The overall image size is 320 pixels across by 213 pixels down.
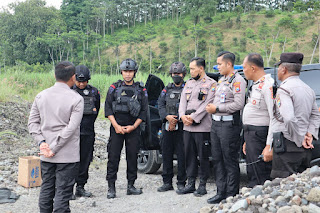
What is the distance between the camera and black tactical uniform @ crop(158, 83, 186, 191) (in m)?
5.44

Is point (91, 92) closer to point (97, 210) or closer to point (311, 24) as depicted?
point (97, 210)

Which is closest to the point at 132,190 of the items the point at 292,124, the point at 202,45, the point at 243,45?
the point at 292,124

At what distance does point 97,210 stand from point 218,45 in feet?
160

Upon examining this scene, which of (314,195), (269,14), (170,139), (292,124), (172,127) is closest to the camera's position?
(314,195)

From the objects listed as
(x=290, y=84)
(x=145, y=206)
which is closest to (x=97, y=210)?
(x=145, y=206)

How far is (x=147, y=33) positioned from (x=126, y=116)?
62.7 meters

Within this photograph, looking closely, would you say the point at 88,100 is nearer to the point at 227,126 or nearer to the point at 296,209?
the point at 227,126

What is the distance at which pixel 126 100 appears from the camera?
5152 mm

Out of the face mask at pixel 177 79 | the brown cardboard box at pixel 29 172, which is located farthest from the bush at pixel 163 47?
the brown cardboard box at pixel 29 172

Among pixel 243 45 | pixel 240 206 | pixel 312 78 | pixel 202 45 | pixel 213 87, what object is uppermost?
pixel 312 78

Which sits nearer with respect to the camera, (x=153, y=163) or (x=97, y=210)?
(x=97, y=210)

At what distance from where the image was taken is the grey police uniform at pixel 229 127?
4.49 m

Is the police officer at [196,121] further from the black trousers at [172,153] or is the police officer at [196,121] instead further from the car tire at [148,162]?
the car tire at [148,162]

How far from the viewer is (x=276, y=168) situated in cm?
348
